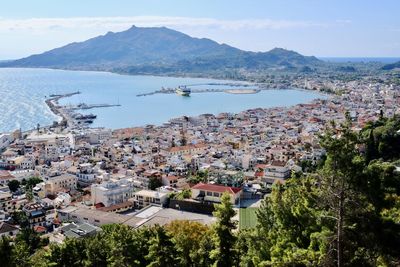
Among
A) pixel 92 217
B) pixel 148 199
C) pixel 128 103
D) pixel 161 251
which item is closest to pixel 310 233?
pixel 161 251

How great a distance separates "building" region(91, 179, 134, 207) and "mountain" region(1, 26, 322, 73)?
279ft

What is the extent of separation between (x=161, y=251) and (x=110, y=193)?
8.55 meters

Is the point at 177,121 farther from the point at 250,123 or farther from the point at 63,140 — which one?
the point at 63,140

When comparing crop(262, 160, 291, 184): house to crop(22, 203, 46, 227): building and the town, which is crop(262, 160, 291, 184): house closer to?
the town


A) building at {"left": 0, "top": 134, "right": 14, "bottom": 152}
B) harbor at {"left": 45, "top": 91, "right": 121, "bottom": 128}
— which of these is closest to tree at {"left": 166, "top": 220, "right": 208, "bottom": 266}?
building at {"left": 0, "top": 134, "right": 14, "bottom": 152}

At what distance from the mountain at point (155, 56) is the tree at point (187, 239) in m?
91.3

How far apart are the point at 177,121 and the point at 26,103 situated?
841 inches

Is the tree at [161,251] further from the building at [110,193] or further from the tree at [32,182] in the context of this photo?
the tree at [32,182]

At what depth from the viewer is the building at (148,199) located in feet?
41.7

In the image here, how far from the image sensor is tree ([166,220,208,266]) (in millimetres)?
5910

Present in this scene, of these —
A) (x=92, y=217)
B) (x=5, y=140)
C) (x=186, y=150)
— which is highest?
(x=92, y=217)

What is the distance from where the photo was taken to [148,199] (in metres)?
13.0

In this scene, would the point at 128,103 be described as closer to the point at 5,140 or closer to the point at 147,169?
the point at 5,140

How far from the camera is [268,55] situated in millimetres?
122438
